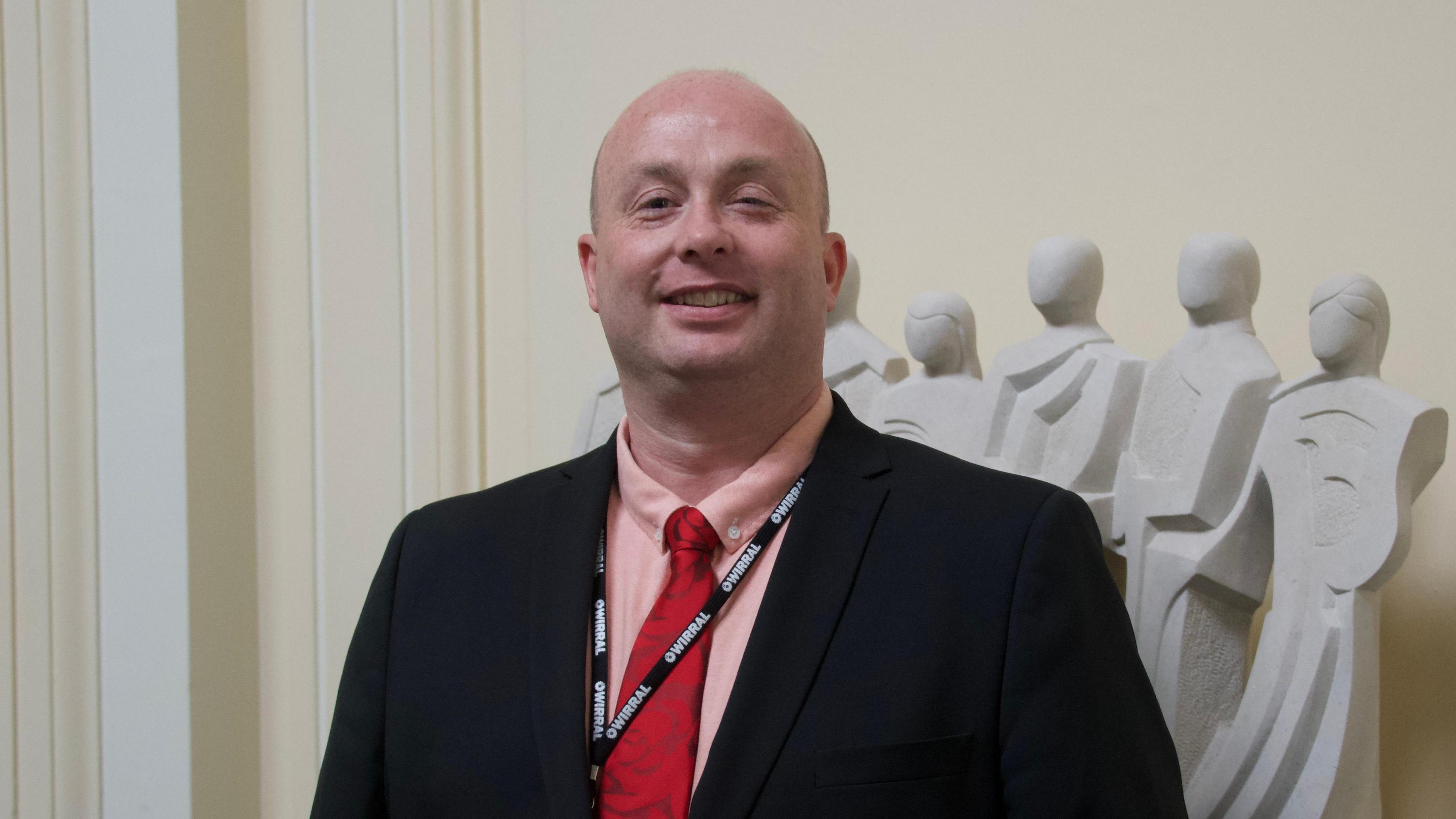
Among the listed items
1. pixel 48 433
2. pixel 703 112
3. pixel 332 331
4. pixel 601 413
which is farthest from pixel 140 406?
pixel 703 112

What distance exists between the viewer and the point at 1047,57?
281cm

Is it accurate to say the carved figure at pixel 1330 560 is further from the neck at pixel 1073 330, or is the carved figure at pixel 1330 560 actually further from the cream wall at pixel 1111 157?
the cream wall at pixel 1111 157

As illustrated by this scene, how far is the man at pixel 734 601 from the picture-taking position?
129 cm

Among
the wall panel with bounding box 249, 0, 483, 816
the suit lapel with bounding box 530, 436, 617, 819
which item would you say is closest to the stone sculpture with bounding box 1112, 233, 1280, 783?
the suit lapel with bounding box 530, 436, 617, 819

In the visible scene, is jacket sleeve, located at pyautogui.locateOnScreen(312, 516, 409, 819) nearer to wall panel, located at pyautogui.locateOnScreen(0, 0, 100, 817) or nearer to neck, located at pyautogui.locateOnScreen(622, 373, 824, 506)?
neck, located at pyautogui.locateOnScreen(622, 373, 824, 506)

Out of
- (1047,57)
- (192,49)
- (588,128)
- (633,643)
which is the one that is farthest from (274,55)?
(633,643)

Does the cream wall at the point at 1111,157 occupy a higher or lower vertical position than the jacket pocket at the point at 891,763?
higher

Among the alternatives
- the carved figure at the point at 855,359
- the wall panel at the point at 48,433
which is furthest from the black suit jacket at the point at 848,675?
the wall panel at the point at 48,433

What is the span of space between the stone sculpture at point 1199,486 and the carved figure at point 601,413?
3.59 ft

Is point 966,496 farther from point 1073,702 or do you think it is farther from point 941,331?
point 941,331

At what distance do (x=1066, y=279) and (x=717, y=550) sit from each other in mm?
992

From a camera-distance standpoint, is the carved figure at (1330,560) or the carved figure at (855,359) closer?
the carved figure at (1330,560)

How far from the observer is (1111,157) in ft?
8.95

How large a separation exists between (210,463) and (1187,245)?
2.13 m
